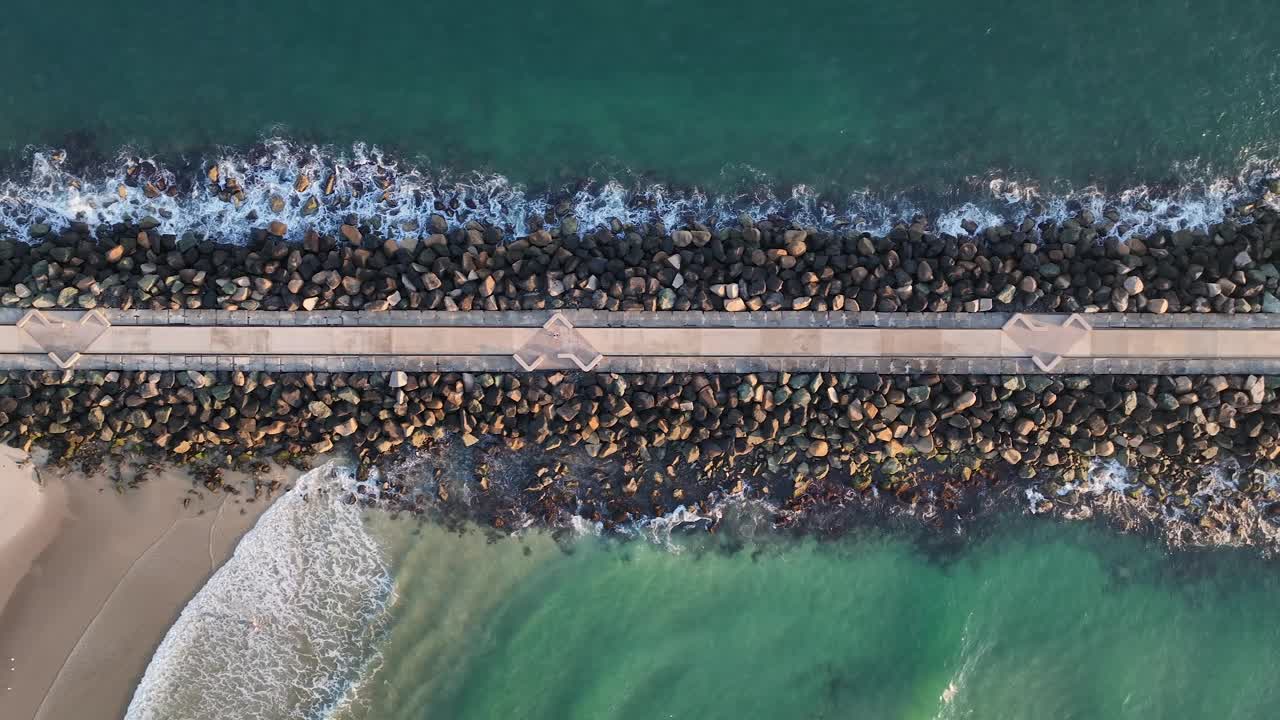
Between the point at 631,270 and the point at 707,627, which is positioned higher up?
the point at 631,270

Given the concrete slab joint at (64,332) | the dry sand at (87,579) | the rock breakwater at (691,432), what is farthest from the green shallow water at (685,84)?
the dry sand at (87,579)

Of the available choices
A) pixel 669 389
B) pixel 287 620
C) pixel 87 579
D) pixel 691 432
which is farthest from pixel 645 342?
pixel 87 579

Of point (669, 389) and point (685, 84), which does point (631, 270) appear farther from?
point (685, 84)

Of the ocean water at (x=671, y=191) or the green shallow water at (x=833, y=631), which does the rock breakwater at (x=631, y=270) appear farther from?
the green shallow water at (x=833, y=631)

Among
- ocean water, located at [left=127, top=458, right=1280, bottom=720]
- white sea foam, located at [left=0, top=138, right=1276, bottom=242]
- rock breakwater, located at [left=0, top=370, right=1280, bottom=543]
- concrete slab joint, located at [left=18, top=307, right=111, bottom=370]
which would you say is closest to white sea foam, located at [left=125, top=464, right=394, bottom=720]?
ocean water, located at [left=127, top=458, right=1280, bottom=720]

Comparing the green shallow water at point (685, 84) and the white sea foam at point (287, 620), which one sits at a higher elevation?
the green shallow water at point (685, 84)
